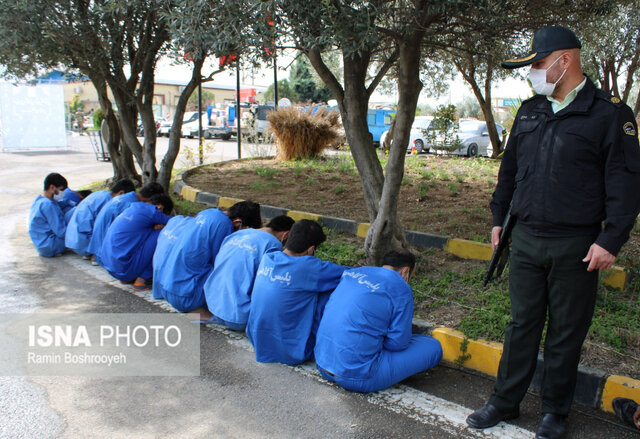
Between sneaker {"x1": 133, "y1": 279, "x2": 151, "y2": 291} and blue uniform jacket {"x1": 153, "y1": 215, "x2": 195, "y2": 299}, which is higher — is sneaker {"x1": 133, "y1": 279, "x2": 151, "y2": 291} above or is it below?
below

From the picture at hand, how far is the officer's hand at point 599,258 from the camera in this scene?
9.02 ft

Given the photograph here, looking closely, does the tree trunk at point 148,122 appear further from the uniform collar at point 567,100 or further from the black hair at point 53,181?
the uniform collar at point 567,100

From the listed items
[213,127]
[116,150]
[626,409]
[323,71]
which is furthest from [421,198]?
[213,127]

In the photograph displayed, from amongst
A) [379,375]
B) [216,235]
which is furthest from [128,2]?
[379,375]

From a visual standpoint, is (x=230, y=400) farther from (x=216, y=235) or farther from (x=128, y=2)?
(x=128, y=2)

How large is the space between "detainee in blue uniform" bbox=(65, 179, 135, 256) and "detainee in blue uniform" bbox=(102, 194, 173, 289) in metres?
0.88

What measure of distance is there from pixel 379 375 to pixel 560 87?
2.05 metres

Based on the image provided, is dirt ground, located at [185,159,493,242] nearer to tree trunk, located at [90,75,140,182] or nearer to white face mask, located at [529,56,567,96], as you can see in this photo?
tree trunk, located at [90,75,140,182]

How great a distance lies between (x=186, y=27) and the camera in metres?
4.86

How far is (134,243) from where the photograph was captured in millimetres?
5688

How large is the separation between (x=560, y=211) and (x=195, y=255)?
315 cm

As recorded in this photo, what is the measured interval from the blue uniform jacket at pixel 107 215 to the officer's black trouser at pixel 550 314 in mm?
4580

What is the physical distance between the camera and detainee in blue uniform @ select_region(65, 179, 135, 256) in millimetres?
6602

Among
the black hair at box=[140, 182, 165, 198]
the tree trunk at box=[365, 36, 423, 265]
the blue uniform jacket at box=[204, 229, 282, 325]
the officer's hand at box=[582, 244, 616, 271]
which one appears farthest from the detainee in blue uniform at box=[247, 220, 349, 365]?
the black hair at box=[140, 182, 165, 198]
